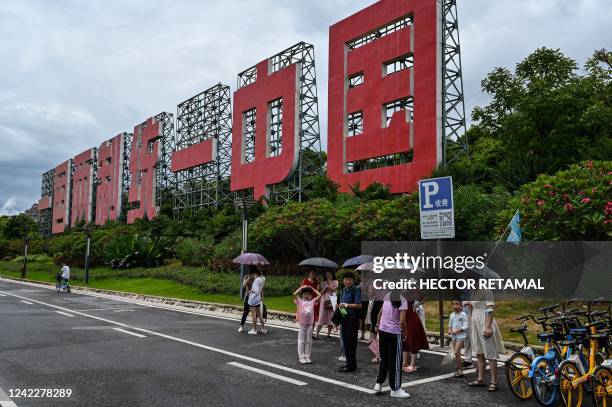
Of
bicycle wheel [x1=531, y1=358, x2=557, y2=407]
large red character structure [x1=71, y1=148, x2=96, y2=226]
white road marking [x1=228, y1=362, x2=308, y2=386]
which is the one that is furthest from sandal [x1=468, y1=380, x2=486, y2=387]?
large red character structure [x1=71, y1=148, x2=96, y2=226]

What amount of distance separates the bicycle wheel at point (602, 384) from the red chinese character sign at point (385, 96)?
21075 millimetres

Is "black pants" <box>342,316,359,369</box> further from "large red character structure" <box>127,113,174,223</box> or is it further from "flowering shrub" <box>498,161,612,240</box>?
"large red character structure" <box>127,113,174,223</box>

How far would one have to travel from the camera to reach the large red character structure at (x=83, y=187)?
8119cm

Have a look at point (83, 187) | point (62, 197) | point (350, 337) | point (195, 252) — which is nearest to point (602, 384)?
point (350, 337)

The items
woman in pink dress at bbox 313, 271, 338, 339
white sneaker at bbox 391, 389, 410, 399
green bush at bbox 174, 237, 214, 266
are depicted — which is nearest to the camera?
white sneaker at bbox 391, 389, 410, 399

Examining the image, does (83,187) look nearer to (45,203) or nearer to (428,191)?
(45,203)

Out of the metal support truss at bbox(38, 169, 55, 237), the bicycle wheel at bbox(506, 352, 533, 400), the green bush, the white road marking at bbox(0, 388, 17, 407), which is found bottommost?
the white road marking at bbox(0, 388, 17, 407)

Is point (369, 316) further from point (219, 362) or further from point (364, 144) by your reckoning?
point (364, 144)

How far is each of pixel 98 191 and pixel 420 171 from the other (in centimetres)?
6345

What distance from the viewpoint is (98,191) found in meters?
77.8

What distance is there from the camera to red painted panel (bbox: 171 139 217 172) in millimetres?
49844

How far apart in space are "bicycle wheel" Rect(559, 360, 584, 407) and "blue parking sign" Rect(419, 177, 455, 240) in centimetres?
441

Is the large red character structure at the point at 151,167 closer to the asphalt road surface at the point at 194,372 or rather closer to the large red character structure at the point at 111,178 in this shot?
the large red character structure at the point at 111,178

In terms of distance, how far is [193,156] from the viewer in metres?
52.5
